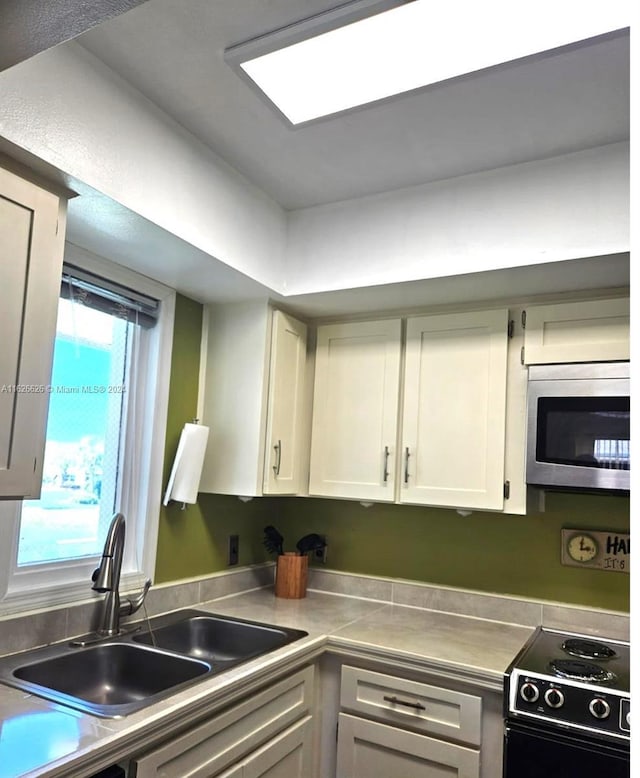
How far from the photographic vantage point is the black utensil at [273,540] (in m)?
2.77

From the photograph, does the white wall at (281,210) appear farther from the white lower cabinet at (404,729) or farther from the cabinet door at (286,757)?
the cabinet door at (286,757)

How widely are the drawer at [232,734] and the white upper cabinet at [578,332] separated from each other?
1.37 metres

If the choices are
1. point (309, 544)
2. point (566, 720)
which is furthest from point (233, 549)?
point (566, 720)

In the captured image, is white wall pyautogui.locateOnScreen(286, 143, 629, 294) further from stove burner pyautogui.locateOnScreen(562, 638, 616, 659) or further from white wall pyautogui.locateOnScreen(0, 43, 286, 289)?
stove burner pyautogui.locateOnScreen(562, 638, 616, 659)

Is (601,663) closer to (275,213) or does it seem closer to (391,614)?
(391,614)

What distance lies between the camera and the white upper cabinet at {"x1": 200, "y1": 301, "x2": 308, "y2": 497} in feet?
8.03

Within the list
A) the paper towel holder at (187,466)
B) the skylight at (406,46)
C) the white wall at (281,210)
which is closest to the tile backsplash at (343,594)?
the paper towel holder at (187,466)

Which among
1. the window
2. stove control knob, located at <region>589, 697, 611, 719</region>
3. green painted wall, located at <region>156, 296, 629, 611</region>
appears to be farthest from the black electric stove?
the window

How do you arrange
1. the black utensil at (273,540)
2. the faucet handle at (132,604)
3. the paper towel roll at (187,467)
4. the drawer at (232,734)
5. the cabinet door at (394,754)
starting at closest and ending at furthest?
the drawer at (232,734) → the cabinet door at (394,754) → the faucet handle at (132,604) → the paper towel roll at (187,467) → the black utensil at (273,540)

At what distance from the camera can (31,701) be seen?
146cm

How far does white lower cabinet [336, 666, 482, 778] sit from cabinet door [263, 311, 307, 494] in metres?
0.79

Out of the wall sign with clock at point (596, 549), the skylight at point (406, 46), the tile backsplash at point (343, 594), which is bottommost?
the tile backsplash at point (343, 594)

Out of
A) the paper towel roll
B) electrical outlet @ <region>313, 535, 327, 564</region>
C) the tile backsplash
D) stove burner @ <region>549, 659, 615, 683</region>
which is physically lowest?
stove burner @ <region>549, 659, 615, 683</region>

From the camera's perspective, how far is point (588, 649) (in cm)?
200
